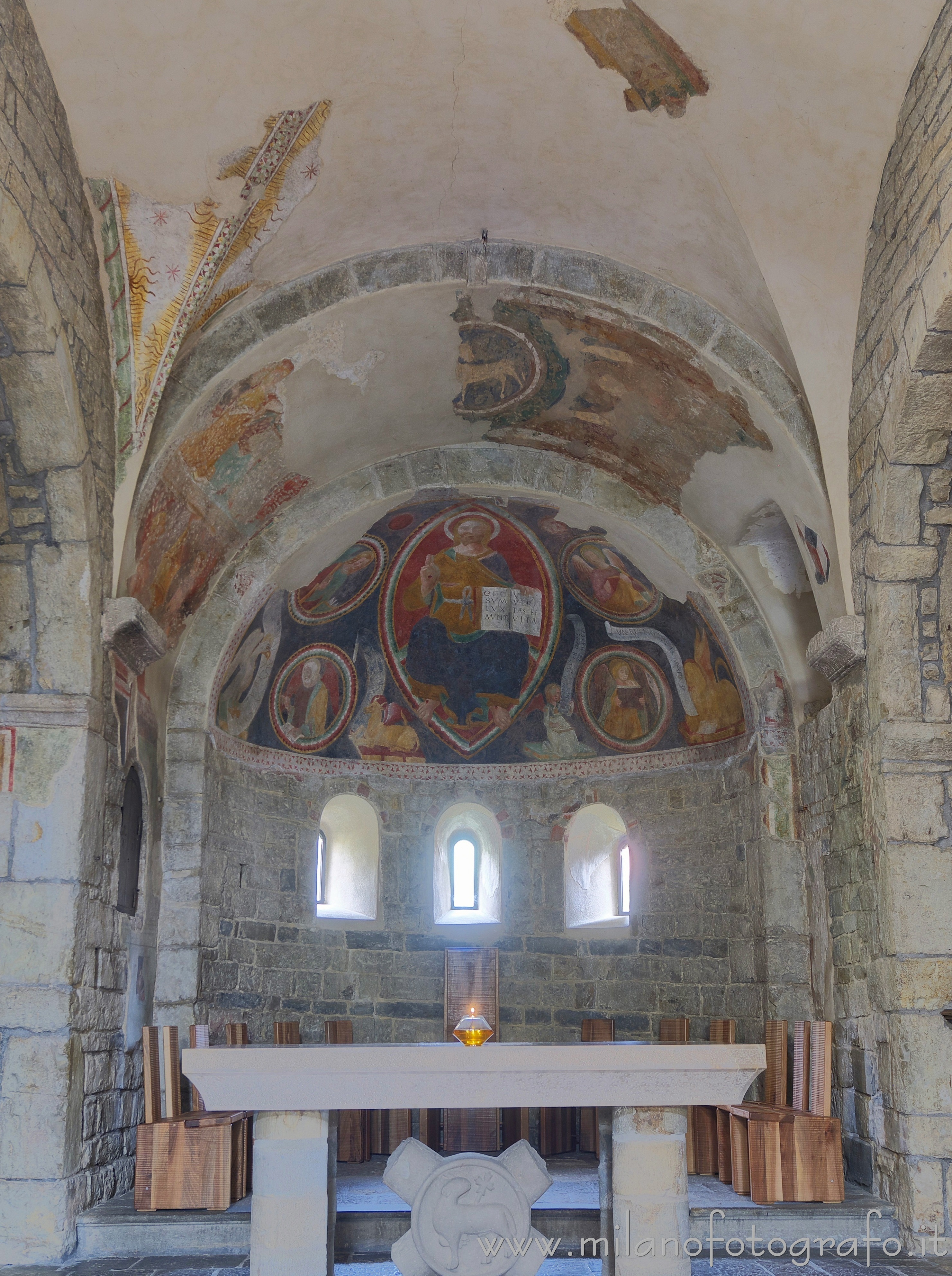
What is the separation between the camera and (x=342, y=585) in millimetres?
10312

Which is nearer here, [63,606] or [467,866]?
[63,606]

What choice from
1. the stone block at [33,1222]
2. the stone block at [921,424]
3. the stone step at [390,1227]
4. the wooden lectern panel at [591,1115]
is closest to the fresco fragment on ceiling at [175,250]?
the stone block at [921,424]

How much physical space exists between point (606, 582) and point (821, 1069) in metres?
4.83

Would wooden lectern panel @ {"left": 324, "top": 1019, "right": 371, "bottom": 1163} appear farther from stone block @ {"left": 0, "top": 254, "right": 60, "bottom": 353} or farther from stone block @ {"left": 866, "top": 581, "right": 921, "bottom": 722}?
stone block @ {"left": 0, "top": 254, "right": 60, "bottom": 353}

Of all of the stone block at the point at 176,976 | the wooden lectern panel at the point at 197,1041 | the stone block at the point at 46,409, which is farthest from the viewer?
the stone block at the point at 176,976

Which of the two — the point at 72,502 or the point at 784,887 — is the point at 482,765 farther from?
the point at 72,502

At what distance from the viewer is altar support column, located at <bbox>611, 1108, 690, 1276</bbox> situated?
4754 mm

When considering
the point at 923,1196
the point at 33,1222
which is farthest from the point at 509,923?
the point at 33,1222

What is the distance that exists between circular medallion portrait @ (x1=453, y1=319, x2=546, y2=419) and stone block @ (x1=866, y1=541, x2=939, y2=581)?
3158 millimetres

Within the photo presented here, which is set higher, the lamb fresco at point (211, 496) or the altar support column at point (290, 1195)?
the lamb fresco at point (211, 496)

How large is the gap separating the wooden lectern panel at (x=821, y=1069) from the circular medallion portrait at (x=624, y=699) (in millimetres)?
3861

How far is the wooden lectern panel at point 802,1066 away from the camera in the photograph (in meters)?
6.89

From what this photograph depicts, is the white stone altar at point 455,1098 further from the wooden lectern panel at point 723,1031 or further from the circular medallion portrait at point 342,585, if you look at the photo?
the circular medallion portrait at point 342,585

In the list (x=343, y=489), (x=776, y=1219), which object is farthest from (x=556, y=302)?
(x=776, y=1219)
